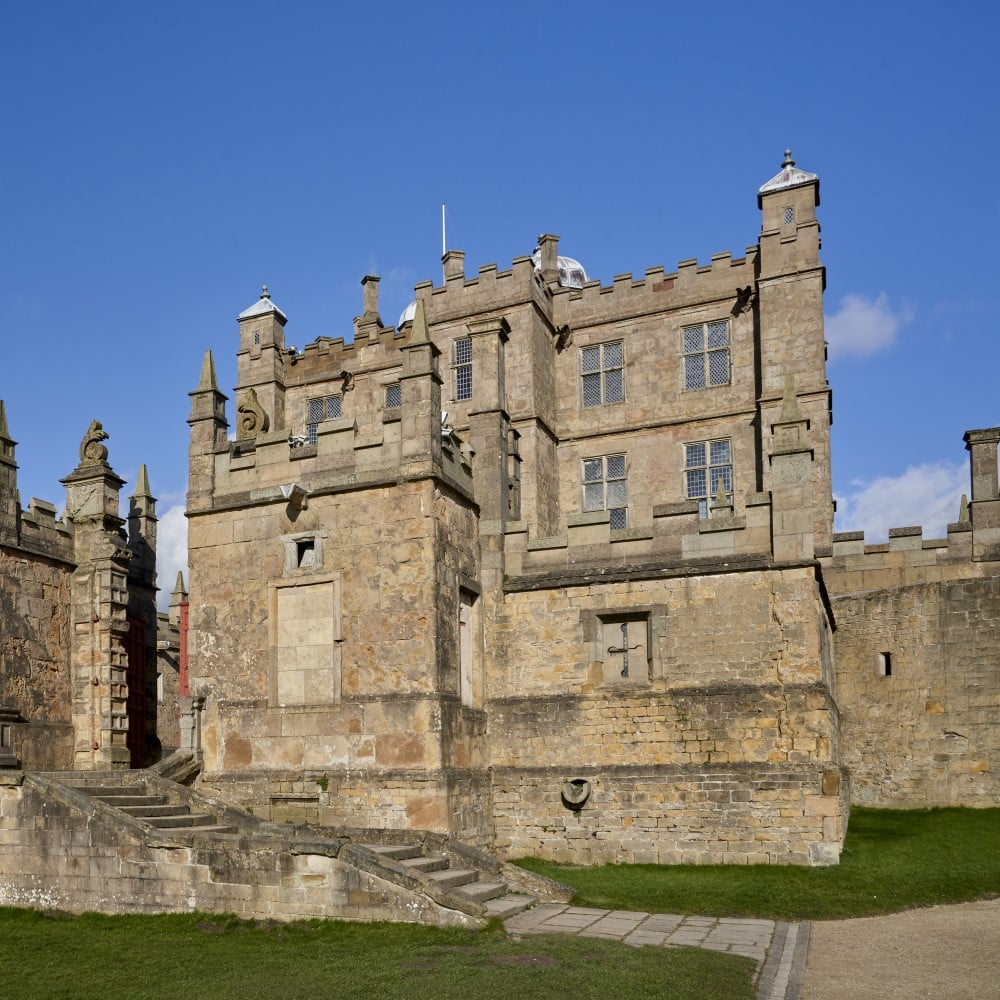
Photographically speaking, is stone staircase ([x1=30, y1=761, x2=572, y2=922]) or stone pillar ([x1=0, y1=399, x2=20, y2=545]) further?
stone pillar ([x1=0, y1=399, x2=20, y2=545])

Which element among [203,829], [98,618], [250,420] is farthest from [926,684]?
[98,618]

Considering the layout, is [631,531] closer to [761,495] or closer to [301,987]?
[761,495]

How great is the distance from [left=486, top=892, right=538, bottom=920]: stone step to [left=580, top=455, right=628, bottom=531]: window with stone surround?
14.5m

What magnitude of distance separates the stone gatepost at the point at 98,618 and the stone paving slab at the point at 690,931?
9.23m

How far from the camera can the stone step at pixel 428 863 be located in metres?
14.9

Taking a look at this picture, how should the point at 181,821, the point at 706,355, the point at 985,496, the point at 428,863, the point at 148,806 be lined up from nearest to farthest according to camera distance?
the point at 428,863 < the point at 181,821 < the point at 148,806 < the point at 985,496 < the point at 706,355

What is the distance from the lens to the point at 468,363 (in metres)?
28.9

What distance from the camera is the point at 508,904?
47.6 feet

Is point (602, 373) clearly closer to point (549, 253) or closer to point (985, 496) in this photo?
point (549, 253)

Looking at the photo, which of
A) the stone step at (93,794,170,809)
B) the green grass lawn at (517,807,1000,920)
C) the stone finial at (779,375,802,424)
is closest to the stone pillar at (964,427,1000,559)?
the green grass lawn at (517,807,1000,920)

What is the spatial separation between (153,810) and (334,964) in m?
5.73

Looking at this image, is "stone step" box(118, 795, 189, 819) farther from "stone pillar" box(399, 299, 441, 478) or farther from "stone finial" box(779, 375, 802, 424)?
"stone finial" box(779, 375, 802, 424)

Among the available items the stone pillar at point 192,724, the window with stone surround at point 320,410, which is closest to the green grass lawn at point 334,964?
the stone pillar at point 192,724

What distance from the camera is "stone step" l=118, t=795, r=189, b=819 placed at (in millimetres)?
15865
